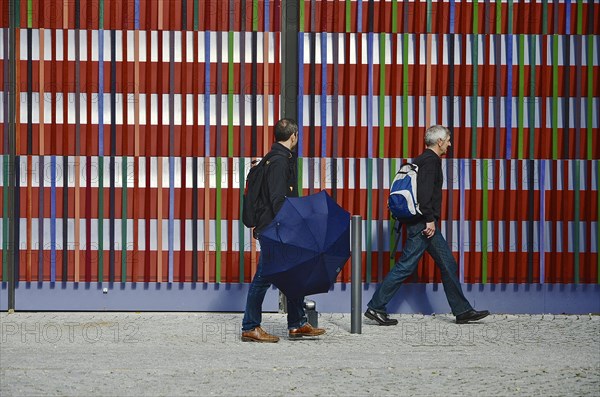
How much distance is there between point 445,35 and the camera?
13688mm

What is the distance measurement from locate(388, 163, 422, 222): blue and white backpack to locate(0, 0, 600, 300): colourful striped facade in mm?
987

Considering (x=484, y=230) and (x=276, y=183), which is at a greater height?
(x=276, y=183)

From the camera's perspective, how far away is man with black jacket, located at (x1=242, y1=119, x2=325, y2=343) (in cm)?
1100

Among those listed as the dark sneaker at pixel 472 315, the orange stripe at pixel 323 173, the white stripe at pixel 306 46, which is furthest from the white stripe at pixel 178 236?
the white stripe at pixel 306 46

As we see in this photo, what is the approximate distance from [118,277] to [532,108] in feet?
15.6

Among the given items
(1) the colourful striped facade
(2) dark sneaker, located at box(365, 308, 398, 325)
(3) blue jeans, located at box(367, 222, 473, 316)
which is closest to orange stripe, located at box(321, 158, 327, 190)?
(1) the colourful striped facade

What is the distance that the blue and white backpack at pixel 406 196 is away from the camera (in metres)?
12.6

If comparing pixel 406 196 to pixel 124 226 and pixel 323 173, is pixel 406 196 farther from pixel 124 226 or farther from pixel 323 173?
pixel 124 226

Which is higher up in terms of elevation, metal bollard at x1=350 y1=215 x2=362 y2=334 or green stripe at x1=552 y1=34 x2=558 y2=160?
green stripe at x1=552 y1=34 x2=558 y2=160

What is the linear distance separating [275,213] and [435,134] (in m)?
2.40

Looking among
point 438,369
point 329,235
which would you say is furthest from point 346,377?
point 329,235

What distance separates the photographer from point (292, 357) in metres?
10.1

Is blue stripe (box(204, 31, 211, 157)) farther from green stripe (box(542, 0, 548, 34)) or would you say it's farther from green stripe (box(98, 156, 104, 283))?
green stripe (box(542, 0, 548, 34))

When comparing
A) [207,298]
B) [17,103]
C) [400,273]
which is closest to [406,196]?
[400,273]
